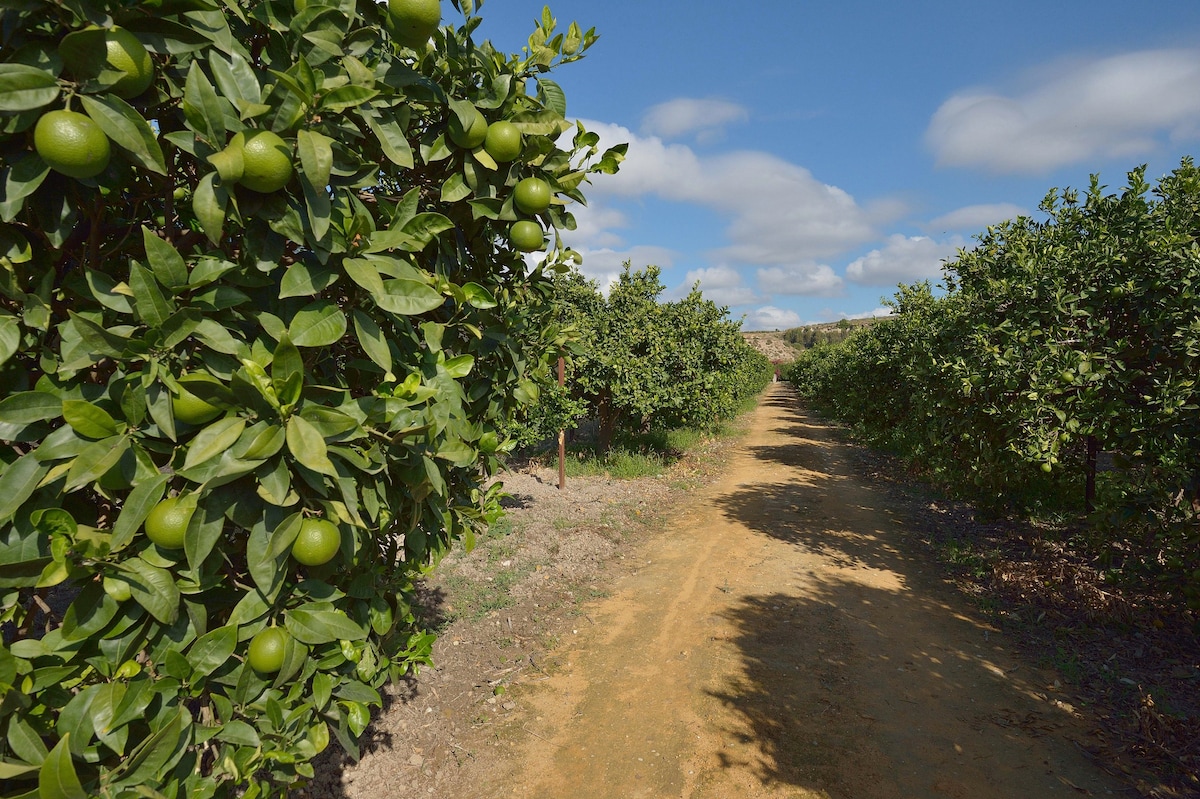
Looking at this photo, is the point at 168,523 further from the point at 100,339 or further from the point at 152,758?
the point at 152,758

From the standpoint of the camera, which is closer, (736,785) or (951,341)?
(736,785)

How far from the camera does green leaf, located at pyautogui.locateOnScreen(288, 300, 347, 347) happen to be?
1.51m

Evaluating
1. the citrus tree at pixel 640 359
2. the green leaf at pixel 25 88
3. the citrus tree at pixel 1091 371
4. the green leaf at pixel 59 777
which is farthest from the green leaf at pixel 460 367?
the citrus tree at pixel 640 359

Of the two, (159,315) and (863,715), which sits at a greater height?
(159,315)

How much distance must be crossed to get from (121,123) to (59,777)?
1.37m

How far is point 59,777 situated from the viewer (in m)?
1.15

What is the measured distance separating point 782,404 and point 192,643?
37212mm

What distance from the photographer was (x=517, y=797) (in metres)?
3.36

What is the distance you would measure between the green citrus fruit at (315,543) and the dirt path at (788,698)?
2.78 meters

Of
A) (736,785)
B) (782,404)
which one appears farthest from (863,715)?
(782,404)

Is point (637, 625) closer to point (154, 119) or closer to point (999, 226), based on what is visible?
point (154, 119)

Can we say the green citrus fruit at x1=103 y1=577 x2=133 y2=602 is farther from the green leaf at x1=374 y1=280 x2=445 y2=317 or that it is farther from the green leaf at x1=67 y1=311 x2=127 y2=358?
the green leaf at x1=374 y1=280 x2=445 y2=317

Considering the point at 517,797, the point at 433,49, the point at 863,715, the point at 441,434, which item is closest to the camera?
the point at 441,434

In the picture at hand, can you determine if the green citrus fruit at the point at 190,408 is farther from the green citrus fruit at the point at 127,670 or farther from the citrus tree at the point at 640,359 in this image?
the citrus tree at the point at 640,359
